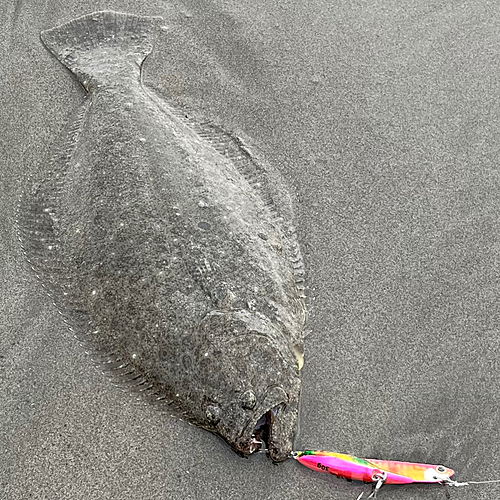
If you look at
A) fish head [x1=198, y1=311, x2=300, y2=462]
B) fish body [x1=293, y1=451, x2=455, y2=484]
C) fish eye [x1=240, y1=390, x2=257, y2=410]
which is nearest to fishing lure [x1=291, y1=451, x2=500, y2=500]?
fish body [x1=293, y1=451, x2=455, y2=484]

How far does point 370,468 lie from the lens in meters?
3.02

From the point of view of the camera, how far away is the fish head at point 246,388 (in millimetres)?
2973

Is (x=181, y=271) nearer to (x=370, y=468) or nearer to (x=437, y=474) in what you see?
(x=370, y=468)

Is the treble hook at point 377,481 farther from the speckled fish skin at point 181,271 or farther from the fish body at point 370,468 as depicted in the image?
the speckled fish skin at point 181,271

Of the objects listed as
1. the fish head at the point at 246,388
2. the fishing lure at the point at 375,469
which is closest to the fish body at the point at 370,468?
the fishing lure at the point at 375,469

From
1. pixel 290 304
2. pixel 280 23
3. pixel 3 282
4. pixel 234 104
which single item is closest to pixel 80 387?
pixel 3 282

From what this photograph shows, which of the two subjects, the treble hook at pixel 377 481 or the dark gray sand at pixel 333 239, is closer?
the treble hook at pixel 377 481

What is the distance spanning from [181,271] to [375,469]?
4.41 ft

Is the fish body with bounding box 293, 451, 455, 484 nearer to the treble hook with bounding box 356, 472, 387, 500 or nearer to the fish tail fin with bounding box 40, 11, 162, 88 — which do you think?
the treble hook with bounding box 356, 472, 387, 500

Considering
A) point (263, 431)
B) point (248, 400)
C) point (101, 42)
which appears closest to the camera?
point (248, 400)

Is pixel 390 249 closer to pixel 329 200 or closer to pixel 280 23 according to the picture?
pixel 329 200

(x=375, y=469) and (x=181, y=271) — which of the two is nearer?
(x=375, y=469)

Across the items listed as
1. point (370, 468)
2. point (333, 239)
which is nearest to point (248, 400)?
point (370, 468)

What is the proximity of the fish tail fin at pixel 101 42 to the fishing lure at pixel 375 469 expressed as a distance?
2915 millimetres
